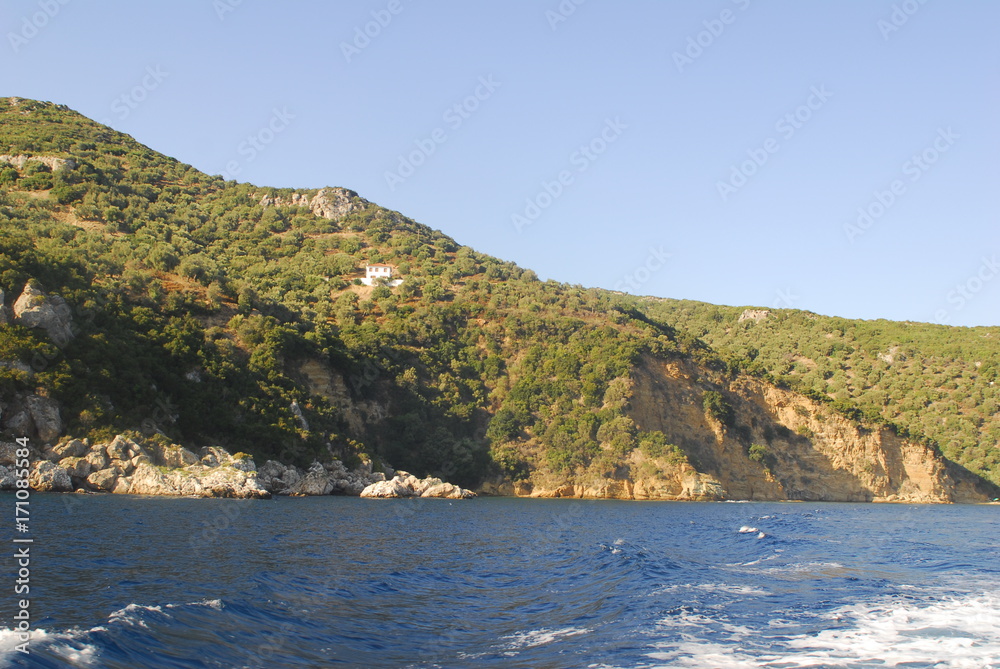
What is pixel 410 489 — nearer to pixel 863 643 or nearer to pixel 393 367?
pixel 393 367

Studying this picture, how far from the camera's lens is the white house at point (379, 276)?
79.6 m

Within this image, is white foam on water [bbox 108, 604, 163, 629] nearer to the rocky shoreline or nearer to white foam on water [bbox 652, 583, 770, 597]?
white foam on water [bbox 652, 583, 770, 597]

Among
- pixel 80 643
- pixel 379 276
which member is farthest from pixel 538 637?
pixel 379 276

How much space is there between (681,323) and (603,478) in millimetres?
72101

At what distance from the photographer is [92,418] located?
3541 cm

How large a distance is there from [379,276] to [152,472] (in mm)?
48272

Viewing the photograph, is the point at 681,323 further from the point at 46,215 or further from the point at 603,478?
the point at 46,215

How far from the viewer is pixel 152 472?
35.2 metres

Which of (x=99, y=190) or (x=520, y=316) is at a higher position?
(x=99, y=190)

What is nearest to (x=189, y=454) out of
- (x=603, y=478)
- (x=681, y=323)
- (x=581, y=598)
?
(x=581, y=598)

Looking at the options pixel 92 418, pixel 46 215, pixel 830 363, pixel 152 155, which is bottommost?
pixel 92 418

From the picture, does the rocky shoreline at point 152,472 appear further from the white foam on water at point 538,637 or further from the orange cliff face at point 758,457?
the white foam on water at point 538,637

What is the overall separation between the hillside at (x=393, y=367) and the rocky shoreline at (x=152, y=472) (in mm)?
1230

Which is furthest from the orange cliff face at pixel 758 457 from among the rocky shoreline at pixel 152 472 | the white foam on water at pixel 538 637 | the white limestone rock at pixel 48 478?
the white foam on water at pixel 538 637
